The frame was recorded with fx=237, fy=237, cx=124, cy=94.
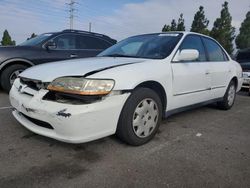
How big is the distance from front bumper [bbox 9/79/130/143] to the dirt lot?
0.92ft

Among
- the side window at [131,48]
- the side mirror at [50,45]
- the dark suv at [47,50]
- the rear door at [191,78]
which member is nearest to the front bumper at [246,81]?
Answer: the rear door at [191,78]

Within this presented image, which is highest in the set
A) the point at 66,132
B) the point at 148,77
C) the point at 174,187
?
the point at 148,77

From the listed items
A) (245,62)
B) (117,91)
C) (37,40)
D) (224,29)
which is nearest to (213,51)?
(117,91)

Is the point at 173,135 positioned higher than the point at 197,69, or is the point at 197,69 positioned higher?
the point at 197,69

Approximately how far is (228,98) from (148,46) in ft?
7.60

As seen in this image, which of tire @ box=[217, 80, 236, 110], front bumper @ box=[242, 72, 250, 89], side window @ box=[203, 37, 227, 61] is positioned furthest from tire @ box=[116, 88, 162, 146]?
front bumper @ box=[242, 72, 250, 89]

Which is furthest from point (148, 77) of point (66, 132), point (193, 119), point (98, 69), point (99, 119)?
point (193, 119)

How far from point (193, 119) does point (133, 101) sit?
189 cm

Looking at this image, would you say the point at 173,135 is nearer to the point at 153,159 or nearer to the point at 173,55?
the point at 153,159

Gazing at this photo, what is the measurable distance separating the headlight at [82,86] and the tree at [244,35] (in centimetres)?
3097

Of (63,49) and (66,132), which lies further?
(63,49)

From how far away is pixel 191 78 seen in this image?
3.52 m

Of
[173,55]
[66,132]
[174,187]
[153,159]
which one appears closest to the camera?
[174,187]

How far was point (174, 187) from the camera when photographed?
2.05 metres
